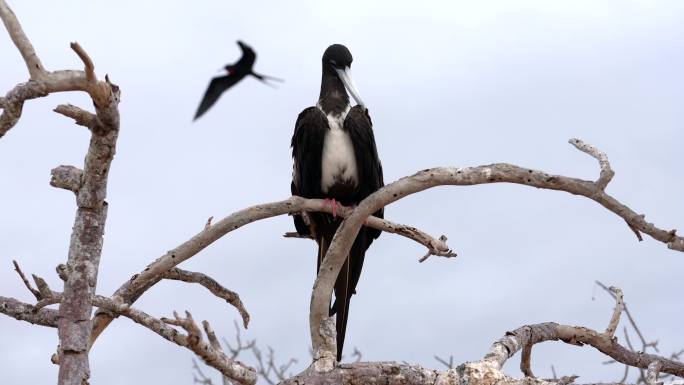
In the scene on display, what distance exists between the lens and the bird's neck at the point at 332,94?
6.51 m

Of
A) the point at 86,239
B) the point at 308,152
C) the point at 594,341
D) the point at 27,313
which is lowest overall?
the point at 594,341

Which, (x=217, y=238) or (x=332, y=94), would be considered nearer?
(x=217, y=238)

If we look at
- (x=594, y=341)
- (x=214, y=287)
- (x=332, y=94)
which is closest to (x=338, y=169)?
(x=332, y=94)

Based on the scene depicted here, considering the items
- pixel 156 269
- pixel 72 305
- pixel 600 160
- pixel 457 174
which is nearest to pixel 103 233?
pixel 72 305

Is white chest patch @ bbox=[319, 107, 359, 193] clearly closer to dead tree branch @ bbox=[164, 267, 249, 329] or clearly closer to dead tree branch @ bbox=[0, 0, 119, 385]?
dead tree branch @ bbox=[164, 267, 249, 329]

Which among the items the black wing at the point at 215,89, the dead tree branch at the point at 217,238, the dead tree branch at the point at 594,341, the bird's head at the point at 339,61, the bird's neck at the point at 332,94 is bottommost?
the dead tree branch at the point at 594,341

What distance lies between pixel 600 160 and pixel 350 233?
4.22 feet

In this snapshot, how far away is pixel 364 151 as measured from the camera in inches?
246

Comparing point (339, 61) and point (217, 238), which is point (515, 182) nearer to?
point (217, 238)

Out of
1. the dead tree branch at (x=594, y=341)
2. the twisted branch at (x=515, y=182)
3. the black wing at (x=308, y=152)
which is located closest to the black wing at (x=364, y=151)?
the black wing at (x=308, y=152)

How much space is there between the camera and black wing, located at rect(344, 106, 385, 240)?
6246 mm

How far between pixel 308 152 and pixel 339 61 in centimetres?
83

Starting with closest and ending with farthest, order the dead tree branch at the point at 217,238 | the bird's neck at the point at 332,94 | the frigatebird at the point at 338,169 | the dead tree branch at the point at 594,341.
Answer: the dead tree branch at the point at 594,341
the dead tree branch at the point at 217,238
the frigatebird at the point at 338,169
the bird's neck at the point at 332,94

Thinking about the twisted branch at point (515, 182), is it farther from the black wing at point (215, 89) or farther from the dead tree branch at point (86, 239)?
the dead tree branch at point (86, 239)
